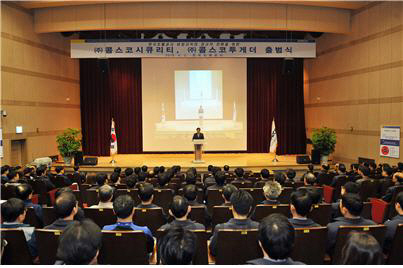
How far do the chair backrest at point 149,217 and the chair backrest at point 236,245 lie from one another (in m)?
1.11

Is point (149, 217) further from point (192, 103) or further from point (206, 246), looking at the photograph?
point (192, 103)

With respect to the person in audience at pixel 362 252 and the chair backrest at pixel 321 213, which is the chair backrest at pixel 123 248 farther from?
the chair backrest at pixel 321 213

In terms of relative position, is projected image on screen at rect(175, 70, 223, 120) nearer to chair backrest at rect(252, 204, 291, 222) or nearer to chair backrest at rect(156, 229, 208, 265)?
chair backrest at rect(252, 204, 291, 222)

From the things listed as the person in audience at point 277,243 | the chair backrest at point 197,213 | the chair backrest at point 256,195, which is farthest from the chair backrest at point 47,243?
the chair backrest at point 256,195

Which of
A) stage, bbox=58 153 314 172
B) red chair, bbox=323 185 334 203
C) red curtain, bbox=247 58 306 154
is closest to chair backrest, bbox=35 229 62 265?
red chair, bbox=323 185 334 203

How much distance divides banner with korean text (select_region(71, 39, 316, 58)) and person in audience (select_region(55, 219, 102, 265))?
962cm

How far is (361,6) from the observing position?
11.1 m

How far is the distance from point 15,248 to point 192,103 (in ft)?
37.8

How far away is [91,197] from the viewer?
17.4 feet

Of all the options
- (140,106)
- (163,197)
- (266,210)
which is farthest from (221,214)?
(140,106)

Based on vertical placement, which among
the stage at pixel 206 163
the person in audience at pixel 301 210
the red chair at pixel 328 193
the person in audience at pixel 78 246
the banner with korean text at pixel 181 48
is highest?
the banner with korean text at pixel 181 48

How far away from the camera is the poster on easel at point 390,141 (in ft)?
31.6

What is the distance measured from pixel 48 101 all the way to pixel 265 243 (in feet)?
40.7

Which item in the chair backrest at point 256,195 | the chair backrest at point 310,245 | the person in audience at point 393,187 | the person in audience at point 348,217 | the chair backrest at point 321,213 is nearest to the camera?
the chair backrest at point 310,245
